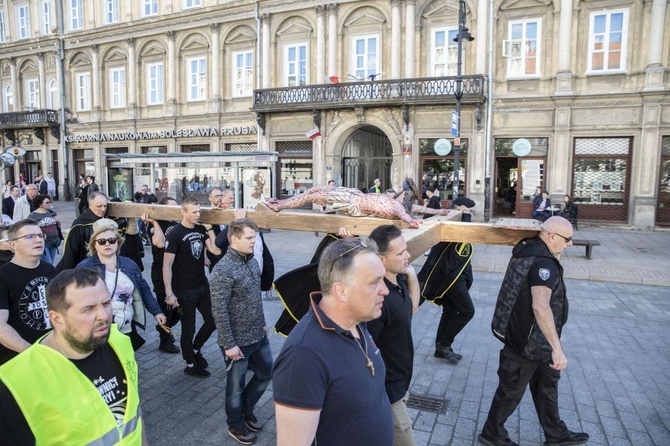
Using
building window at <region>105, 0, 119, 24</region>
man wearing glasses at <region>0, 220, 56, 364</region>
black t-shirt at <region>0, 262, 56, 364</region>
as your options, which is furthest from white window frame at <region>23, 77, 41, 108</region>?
black t-shirt at <region>0, 262, 56, 364</region>

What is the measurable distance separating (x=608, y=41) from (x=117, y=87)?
26.3 metres

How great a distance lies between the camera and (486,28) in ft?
65.9

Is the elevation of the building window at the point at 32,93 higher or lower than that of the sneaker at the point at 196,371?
higher

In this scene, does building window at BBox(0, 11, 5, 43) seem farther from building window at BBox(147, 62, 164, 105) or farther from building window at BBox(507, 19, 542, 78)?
building window at BBox(507, 19, 542, 78)

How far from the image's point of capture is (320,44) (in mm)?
22969

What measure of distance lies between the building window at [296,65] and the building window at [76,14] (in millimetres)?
14970

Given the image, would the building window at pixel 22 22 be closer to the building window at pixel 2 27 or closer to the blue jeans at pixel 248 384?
the building window at pixel 2 27

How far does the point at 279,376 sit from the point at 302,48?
940 inches

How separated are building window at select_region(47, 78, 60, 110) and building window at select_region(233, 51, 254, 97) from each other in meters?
13.8

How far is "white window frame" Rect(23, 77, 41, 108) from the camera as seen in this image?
3181 centimetres

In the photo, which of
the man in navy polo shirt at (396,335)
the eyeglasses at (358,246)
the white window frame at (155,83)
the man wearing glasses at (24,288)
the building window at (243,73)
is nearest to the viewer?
the eyeglasses at (358,246)

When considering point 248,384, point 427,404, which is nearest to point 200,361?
point 248,384

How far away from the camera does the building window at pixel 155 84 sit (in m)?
27.5

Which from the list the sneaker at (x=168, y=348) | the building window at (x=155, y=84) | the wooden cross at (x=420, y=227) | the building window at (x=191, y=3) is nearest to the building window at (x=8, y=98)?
the building window at (x=155, y=84)
